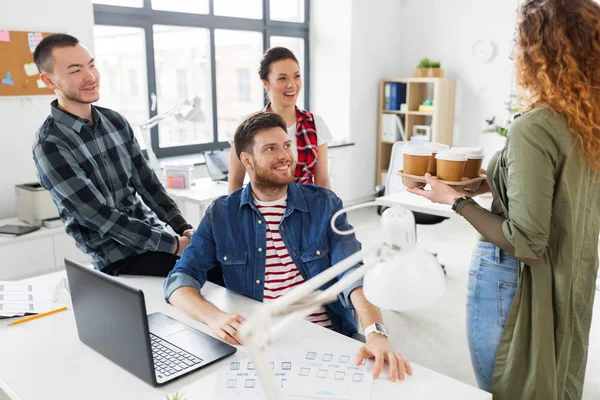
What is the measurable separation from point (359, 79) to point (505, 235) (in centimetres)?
465

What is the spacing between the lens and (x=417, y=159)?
1884 millimetres

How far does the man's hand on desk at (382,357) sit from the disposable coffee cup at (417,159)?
688 mm

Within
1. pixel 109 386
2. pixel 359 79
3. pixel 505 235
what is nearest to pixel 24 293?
pixel 109 386

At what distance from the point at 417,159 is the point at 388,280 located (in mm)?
1190

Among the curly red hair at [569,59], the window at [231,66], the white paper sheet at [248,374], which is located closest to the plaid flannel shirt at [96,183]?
the white paper sheet at [248,374]

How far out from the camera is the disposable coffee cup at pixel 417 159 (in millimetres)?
1871

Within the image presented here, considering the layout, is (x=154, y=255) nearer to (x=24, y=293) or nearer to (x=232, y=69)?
(x=24, y=293)

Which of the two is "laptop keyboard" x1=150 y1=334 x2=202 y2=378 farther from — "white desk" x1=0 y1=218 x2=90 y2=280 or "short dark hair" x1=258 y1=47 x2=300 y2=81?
A: "white desk" x1=0 y1=218 x2=90 y2=280

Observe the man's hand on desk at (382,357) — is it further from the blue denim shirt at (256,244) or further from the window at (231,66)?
the window at (231,66)

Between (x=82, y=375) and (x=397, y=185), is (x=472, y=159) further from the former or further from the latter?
(x=397, y=185)

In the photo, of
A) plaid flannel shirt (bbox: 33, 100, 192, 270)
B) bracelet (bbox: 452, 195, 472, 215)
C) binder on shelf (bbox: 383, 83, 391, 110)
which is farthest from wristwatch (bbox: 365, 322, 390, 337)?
binder on shelf (bbox: 383, 83, 391, 110)

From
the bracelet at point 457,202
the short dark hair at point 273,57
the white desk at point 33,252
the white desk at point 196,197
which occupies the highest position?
the short dark hair at point 273,57

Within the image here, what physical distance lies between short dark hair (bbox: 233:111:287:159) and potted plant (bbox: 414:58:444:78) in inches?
166

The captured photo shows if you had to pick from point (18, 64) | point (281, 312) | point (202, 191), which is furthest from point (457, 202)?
point (18, 64)
